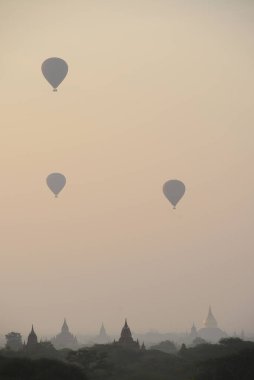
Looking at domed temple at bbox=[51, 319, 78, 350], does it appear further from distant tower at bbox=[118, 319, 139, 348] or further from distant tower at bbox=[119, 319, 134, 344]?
distant tower at bbox=[118, 319, 139, 348]

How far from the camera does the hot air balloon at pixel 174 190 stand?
394 ft

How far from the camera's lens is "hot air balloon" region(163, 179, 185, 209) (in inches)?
4729

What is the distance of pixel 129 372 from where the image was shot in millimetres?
78438

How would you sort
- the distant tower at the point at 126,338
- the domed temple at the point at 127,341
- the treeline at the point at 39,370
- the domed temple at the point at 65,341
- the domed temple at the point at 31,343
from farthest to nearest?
the domed temple at the point at 65,341 → the distant tower at the point at 126,338 → the domed temple at the point at 31,343 → the domed temple at the point at 127,341 → the treeline at the point at 39,370

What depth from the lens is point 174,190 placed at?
12156 cm

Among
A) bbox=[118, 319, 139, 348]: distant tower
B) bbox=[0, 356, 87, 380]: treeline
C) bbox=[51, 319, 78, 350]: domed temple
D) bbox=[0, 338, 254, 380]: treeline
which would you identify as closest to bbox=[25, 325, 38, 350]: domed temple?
bbox=[0, 338, 254, 380]: treeline

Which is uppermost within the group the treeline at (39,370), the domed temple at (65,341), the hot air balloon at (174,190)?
the hot air balloon at (174,190)

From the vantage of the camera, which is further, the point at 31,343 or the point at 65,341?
the point at 65,341

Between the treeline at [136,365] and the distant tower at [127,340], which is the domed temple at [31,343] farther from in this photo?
the distant tower at [127,340]

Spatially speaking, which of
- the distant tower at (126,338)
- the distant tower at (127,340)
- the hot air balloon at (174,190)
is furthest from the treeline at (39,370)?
the hot air balloon at (174,190)

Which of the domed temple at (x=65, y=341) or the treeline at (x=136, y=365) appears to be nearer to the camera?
the treeline at (x=136, y=365)

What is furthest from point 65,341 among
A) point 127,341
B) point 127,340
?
point 127,341

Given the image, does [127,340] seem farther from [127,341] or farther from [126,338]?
[126,338]

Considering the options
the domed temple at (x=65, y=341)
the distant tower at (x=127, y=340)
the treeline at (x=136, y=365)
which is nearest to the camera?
the treeline at (x=136, y=365)
